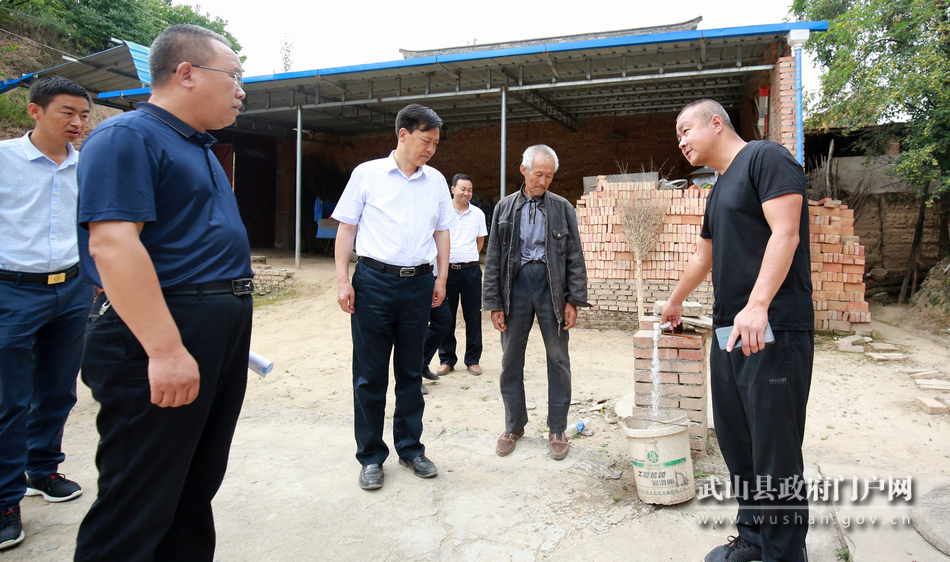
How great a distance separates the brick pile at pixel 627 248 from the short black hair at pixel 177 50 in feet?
23.1

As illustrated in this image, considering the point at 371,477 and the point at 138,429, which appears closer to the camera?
the point at 138,429

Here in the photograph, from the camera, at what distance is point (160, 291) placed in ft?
4.91

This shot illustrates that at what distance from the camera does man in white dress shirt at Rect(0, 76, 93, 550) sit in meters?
2.65

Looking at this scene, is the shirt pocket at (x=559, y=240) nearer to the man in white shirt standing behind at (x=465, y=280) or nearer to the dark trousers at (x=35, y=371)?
the man in white shirt standing behind at (x=465, y=280)

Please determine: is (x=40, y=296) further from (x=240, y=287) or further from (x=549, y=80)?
(x=549, y=80)

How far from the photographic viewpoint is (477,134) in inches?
623

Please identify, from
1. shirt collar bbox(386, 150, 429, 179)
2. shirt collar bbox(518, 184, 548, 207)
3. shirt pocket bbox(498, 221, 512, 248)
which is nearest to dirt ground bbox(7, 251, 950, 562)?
shirt pocket bbox(498, 221, 512, 248)

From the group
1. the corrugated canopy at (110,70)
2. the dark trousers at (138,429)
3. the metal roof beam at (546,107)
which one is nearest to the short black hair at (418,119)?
the dark trousers at (138,429)

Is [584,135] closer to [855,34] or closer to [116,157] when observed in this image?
[855,34]

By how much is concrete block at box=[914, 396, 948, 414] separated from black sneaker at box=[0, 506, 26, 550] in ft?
20.7

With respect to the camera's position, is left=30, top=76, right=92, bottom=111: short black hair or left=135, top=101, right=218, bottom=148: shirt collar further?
left=30, top=76, right=92, bottom=111: short black hair

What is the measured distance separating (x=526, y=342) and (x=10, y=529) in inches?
110

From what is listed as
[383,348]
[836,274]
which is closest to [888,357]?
[836,274]

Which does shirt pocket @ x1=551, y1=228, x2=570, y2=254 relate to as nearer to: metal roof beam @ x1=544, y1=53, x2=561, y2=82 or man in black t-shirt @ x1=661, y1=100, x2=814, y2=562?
man in black t-shirt @ x1=661, y1=100, x2=814, y2=562
